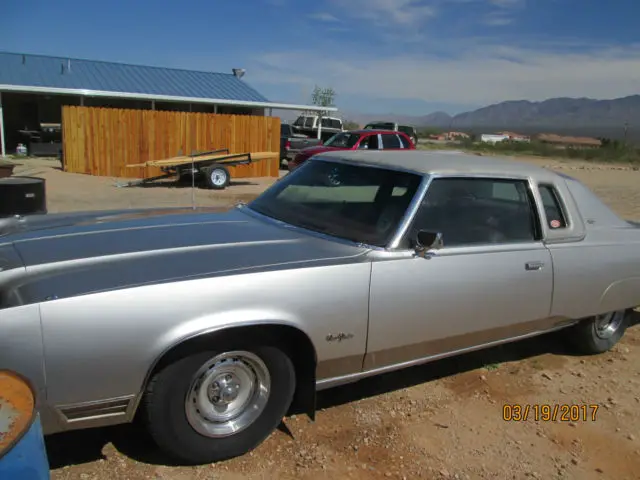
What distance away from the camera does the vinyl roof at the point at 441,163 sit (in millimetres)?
3764

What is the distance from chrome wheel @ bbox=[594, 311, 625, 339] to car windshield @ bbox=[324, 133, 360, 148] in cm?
1195

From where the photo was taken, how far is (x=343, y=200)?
3.92m

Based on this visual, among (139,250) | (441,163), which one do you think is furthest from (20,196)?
(441,163)

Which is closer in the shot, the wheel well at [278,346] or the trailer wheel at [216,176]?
the wheel well at [278,346]

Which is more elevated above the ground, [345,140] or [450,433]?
[345,140]

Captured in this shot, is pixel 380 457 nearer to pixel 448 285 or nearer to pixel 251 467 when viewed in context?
pixel 251 467

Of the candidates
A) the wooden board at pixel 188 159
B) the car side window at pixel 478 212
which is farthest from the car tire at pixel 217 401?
the wooden board at pixel 188 159

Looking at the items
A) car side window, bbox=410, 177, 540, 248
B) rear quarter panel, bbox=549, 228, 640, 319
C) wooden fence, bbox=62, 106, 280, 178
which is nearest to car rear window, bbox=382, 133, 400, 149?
wooden fence, bbox=62, 106, 280, 178

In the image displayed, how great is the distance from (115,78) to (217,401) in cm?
2481

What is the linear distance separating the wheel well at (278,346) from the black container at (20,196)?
5464 millimetres

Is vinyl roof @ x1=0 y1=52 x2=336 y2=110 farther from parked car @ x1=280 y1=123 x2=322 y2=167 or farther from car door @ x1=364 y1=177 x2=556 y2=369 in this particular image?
car door @ x1=364 y1=177 x2=556 y2=369

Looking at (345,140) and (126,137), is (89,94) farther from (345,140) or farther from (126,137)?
(345,140)
